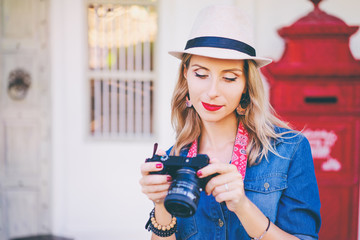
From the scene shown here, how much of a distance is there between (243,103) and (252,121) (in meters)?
0.08

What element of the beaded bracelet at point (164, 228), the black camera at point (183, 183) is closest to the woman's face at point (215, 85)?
the black camera at point (183, 183)

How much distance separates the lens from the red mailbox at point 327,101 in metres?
2.27

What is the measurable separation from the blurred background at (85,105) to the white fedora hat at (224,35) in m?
1.94

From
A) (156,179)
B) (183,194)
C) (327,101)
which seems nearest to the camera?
(183,194)

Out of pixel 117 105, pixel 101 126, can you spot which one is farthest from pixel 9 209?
pixel 117 105

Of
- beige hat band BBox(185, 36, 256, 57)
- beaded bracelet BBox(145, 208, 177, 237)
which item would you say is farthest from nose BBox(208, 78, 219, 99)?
beaded bracelet BBox(145, 208, 177, 237)

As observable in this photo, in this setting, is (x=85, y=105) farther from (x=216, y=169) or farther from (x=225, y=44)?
(x=216, y=169)

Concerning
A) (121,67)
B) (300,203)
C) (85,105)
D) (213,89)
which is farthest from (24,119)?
(300,203)

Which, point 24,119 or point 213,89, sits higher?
point 213,89

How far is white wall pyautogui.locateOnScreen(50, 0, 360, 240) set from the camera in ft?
10.8

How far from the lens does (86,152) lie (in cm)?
338

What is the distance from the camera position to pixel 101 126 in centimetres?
351

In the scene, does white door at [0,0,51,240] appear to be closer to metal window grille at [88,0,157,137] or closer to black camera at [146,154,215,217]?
metal window grille at [88,0,157,137]

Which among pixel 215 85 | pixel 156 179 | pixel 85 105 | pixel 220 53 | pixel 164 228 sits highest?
pixel 220 53
